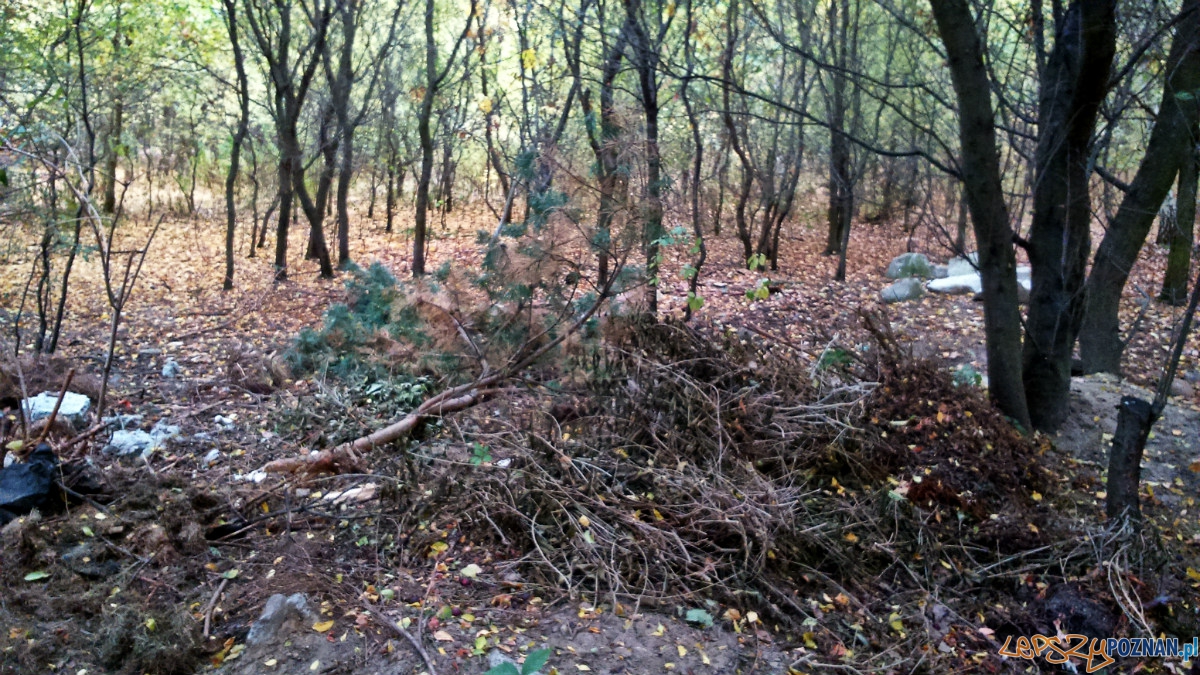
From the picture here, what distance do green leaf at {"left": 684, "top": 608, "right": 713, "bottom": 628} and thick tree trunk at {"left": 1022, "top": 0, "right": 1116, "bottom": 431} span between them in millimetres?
2869

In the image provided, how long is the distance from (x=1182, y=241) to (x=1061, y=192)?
19.2 feet

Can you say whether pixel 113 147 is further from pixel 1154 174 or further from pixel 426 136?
pixel 1154 174

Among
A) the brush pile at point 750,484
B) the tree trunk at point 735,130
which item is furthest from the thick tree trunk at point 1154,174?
the tree trunk at point 735,130

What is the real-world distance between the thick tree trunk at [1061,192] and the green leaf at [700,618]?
2.87 meters

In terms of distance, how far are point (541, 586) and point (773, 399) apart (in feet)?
5.78

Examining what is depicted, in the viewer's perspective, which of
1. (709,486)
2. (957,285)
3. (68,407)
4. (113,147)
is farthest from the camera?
(113,147)

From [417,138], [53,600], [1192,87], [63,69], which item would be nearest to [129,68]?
[63,69]

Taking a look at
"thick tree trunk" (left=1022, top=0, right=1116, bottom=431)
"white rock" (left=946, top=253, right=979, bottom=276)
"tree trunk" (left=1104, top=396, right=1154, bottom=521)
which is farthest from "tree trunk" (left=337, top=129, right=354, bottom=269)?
"tree trunk" (left=1104, top=396, right=1154, bottom=521)

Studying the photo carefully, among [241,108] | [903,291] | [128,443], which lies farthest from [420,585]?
[241,108]

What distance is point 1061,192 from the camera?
4613 mm

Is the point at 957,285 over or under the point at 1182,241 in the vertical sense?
under

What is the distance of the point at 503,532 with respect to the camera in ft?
11.4

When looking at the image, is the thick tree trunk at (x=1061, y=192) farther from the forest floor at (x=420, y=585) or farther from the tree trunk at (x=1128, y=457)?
the tree trunk at (x=1128, y=457)

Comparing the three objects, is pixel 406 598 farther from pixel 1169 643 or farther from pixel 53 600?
pixel 1169 643
